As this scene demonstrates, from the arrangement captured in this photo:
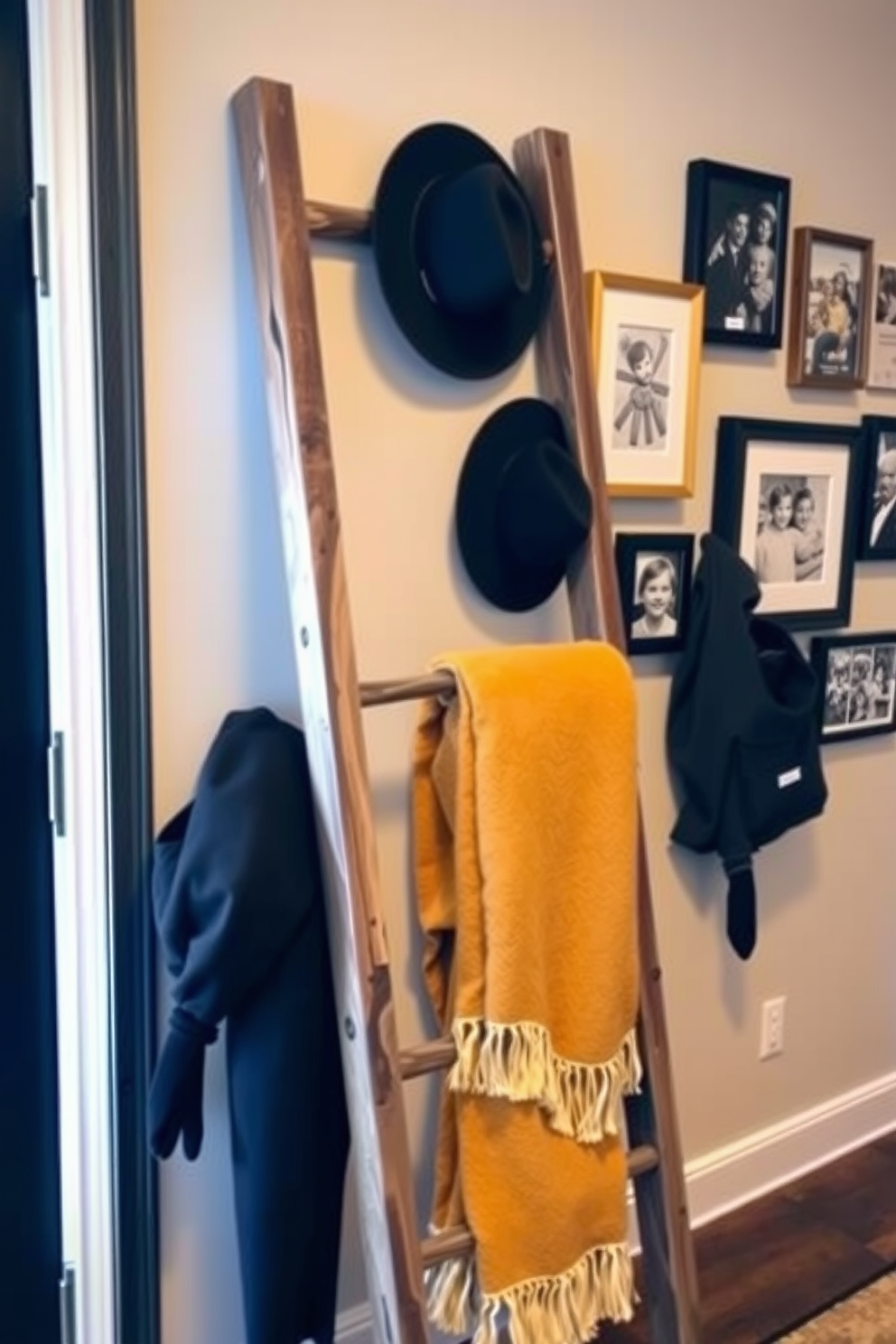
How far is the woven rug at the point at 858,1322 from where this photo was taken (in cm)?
186

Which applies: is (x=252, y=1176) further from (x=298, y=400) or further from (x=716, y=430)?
(x=716, y=430)

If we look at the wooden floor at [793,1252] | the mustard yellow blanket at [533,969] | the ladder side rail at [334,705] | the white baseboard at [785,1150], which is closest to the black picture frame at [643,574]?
the mustard yellow blanket at [533,969]

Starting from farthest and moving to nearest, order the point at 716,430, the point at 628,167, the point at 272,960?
1. the point at 716,430
2. the point at 628,167
3. the point at 272,960

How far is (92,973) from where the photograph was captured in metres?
1.43

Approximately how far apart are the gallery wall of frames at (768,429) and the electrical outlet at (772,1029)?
0.52m

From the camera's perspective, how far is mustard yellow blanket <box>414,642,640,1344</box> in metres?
1.41

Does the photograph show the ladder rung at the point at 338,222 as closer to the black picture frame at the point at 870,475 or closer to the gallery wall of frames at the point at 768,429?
the gallery wall of frames at the point at 768,429

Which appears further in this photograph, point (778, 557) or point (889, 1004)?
point (889, 1004)

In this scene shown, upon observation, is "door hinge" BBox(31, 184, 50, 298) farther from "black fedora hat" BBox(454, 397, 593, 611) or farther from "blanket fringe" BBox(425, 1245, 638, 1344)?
"blanket fringe" BBox(425, 1245, 638, 1344)

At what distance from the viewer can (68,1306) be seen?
1.49 metres

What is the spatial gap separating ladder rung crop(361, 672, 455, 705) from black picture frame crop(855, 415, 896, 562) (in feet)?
3.61

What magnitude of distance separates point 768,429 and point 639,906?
86cm

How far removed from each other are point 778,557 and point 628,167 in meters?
0.70

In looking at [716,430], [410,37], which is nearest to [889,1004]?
[716,430]
